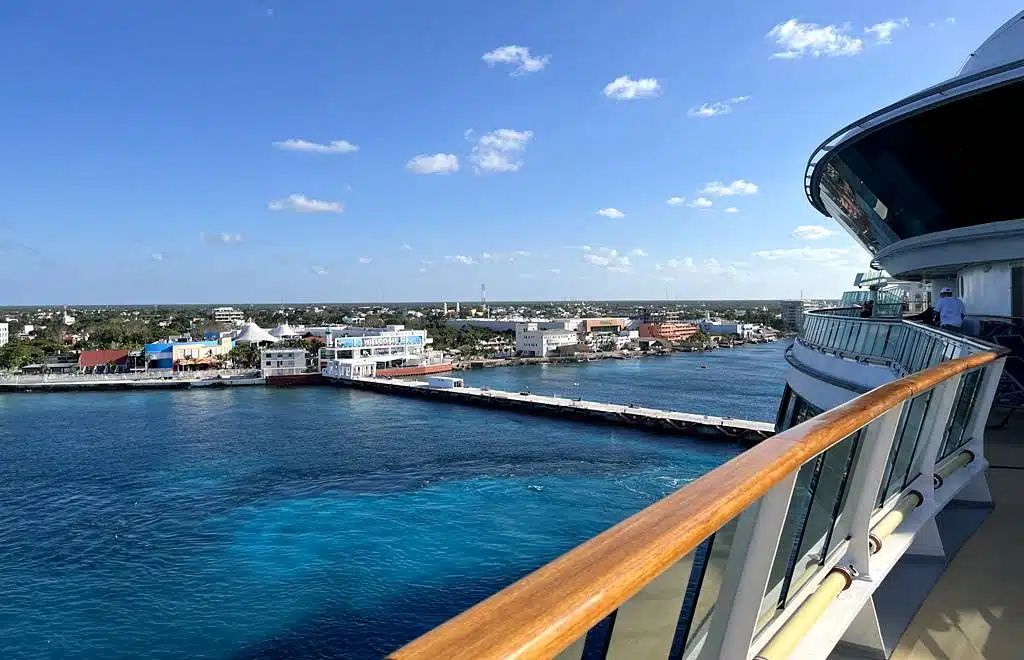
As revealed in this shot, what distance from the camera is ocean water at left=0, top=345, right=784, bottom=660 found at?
10.3m

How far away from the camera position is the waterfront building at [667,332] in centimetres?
7212

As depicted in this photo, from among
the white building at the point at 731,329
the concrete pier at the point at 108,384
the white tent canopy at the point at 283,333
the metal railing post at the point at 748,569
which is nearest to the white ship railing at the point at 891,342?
the metal railing post at the point at 748,569

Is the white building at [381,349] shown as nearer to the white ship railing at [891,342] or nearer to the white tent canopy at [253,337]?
the white tent canopy at [253,337]

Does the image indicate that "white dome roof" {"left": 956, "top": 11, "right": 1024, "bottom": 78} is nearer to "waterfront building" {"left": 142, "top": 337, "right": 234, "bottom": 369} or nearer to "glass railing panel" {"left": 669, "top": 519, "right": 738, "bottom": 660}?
"glass railing panel" {"left": 669, "top": 519, "right": 738, "bottom": 660}

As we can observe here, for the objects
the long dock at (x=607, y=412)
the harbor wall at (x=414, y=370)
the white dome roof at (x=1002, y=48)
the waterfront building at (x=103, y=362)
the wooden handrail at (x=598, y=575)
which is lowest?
the long dock at (x=607, y=412)

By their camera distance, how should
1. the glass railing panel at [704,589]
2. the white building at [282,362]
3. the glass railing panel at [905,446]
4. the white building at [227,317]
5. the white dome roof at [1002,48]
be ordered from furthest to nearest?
the white building at [227,317] < the white building at [282,362] < the white dome roof at [1002,48] < the glass railing panel at [905,446] < the glass railing panel at [704,589]

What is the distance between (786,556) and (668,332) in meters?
74.8

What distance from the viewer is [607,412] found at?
28.7 meters

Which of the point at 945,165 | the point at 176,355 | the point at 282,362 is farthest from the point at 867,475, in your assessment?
the point at 176,355

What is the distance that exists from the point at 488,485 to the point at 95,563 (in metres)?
9.11

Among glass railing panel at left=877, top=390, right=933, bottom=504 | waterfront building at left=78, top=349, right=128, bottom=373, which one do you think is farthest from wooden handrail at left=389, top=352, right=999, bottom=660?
waterfront building at left=78, top=349, right=128, bottom=373

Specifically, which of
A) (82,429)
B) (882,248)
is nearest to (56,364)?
(82,429)

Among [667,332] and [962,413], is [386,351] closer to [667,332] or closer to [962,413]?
[667,332]

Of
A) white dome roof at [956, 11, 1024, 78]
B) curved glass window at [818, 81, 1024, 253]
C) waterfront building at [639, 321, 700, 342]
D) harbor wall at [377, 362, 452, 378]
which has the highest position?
white dome roof at [956, 11, 1024, 78]
